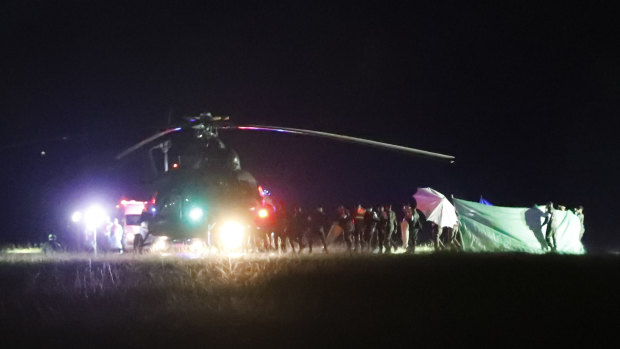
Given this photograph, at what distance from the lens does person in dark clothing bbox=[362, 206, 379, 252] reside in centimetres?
2434

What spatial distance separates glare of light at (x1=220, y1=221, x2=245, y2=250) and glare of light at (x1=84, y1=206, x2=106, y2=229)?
240 inches

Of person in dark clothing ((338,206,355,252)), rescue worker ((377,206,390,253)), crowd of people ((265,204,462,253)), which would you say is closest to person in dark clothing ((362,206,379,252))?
crowd of people ((265,204,462,253))

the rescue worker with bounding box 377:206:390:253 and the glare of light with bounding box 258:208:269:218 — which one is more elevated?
the glare of light with bounding box 258:208:269:218

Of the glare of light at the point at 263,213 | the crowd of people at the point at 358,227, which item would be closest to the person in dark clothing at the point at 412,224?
the crowd of people at the point at 358,227

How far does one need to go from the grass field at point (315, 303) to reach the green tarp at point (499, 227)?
6.12 meters

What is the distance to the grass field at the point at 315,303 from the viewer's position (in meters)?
8.75

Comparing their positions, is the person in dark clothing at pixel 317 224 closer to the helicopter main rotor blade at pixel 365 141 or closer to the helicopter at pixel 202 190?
the helicopter at pixel 202 190

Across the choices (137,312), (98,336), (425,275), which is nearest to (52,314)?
(137,312)

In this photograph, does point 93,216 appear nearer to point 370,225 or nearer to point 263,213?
point 263,213

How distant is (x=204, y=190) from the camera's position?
797 inches

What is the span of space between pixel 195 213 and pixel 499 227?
10012 millimetres

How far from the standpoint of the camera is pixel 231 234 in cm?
2206

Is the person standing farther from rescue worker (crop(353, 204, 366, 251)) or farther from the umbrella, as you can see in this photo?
the umbrella

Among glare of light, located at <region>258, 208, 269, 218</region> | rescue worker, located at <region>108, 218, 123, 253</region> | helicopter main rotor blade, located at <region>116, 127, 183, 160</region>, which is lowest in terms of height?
rescue worker, located at <region>108, 218, 123, 253</region>
